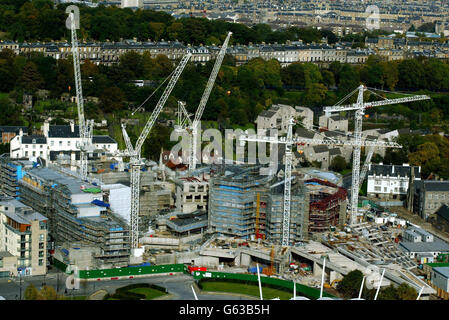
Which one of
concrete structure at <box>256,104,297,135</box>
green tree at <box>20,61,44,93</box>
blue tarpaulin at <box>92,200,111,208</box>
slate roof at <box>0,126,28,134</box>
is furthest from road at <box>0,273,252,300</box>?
A: green tree at <box>20,61,44,93</box>

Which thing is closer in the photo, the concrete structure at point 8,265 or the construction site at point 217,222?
the concrete structure at point 8,265

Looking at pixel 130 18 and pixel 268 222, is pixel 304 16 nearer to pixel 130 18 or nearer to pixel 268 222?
pixel 130 18

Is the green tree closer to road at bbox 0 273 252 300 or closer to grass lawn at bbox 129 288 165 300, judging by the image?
road at bbox 0 273 252 300

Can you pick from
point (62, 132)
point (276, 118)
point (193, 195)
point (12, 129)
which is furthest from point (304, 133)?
point (12, 129)

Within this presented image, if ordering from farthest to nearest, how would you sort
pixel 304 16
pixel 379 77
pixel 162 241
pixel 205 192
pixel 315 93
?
pixel 304 16
pixel 379 77
pixel 315 93
pixel 205 192
pixel 162 241

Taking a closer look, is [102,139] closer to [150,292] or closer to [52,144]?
[52,144]

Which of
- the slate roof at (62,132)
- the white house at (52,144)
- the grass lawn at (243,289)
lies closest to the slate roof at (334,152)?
the white house at (52,144)

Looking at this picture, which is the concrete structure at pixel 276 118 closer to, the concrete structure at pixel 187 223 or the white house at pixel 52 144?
the white house at pixel 52 144

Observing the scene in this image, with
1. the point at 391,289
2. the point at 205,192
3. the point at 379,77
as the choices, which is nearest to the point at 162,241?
the point at 205,192
